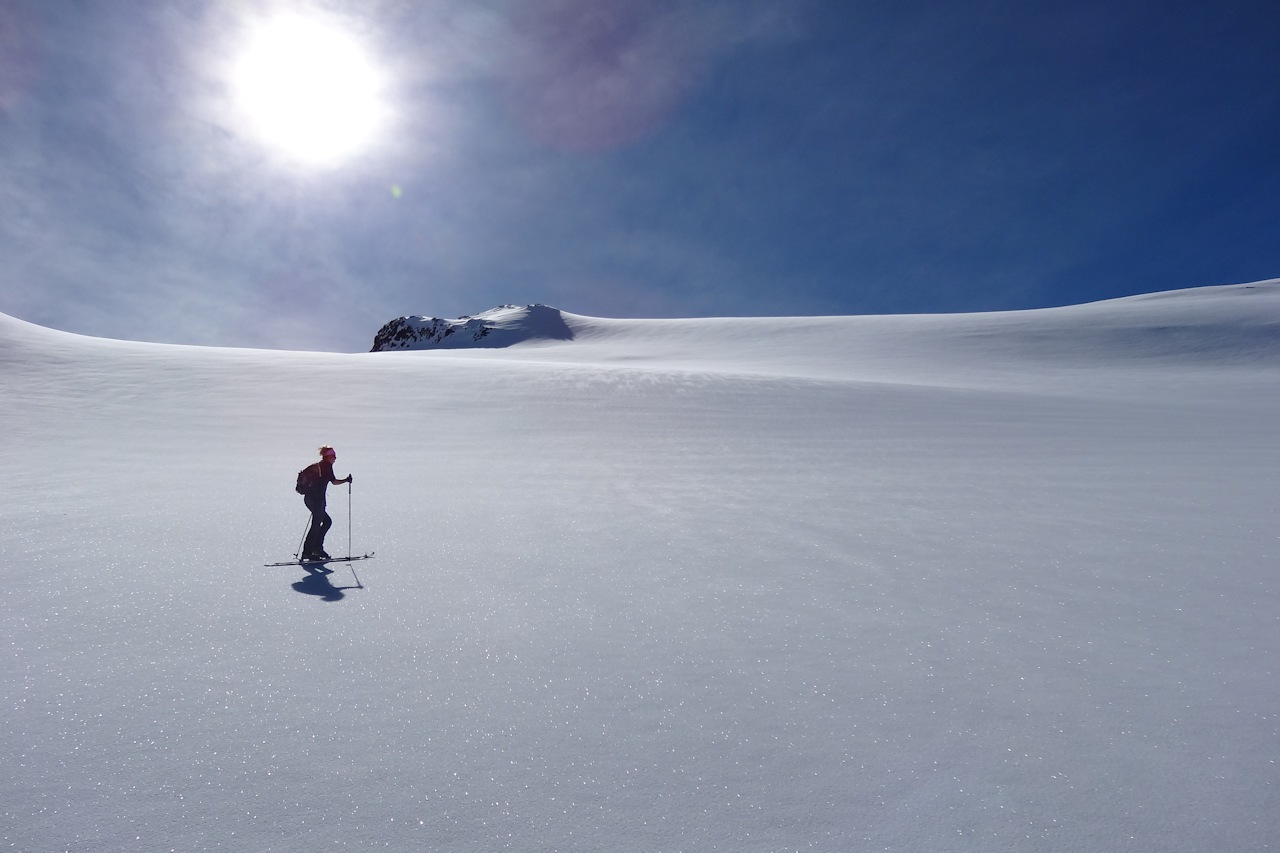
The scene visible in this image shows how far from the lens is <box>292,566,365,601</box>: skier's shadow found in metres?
5.95

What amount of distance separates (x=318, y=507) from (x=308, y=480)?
0.34m

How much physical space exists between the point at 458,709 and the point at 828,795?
2207 mm

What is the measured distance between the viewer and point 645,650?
193 inches

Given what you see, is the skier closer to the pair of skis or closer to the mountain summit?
the pair of skis

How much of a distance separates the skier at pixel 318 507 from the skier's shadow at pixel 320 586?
0.25m

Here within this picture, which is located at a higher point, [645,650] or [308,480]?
[308,480]

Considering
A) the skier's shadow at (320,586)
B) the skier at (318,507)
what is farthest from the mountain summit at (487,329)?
the skier's shadow at (320,586)

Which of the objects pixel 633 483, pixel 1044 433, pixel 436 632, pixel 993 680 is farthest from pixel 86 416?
pixel 1044 433

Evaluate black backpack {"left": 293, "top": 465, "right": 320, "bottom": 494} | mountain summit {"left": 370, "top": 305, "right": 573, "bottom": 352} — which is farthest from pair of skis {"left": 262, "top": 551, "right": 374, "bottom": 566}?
mountain summit {"left": 370, "top": 305, "right": 573, "bottom": 352}

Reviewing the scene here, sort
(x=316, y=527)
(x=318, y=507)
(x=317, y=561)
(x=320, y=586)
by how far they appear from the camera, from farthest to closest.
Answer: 1. (x=318, y=507)
2. (x=316, y=527)
3. (x=317, y=561)
4. (x=320, y=586)

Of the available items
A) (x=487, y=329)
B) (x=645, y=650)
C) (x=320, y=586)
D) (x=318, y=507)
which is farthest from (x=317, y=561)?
(x=487, y=329)

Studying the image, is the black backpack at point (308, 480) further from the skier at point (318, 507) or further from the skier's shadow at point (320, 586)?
the skier's shadow at point (320, 586)

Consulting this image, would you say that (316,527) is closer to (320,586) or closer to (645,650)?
(320,586)

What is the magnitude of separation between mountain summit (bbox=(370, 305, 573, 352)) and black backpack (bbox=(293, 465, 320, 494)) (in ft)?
192
